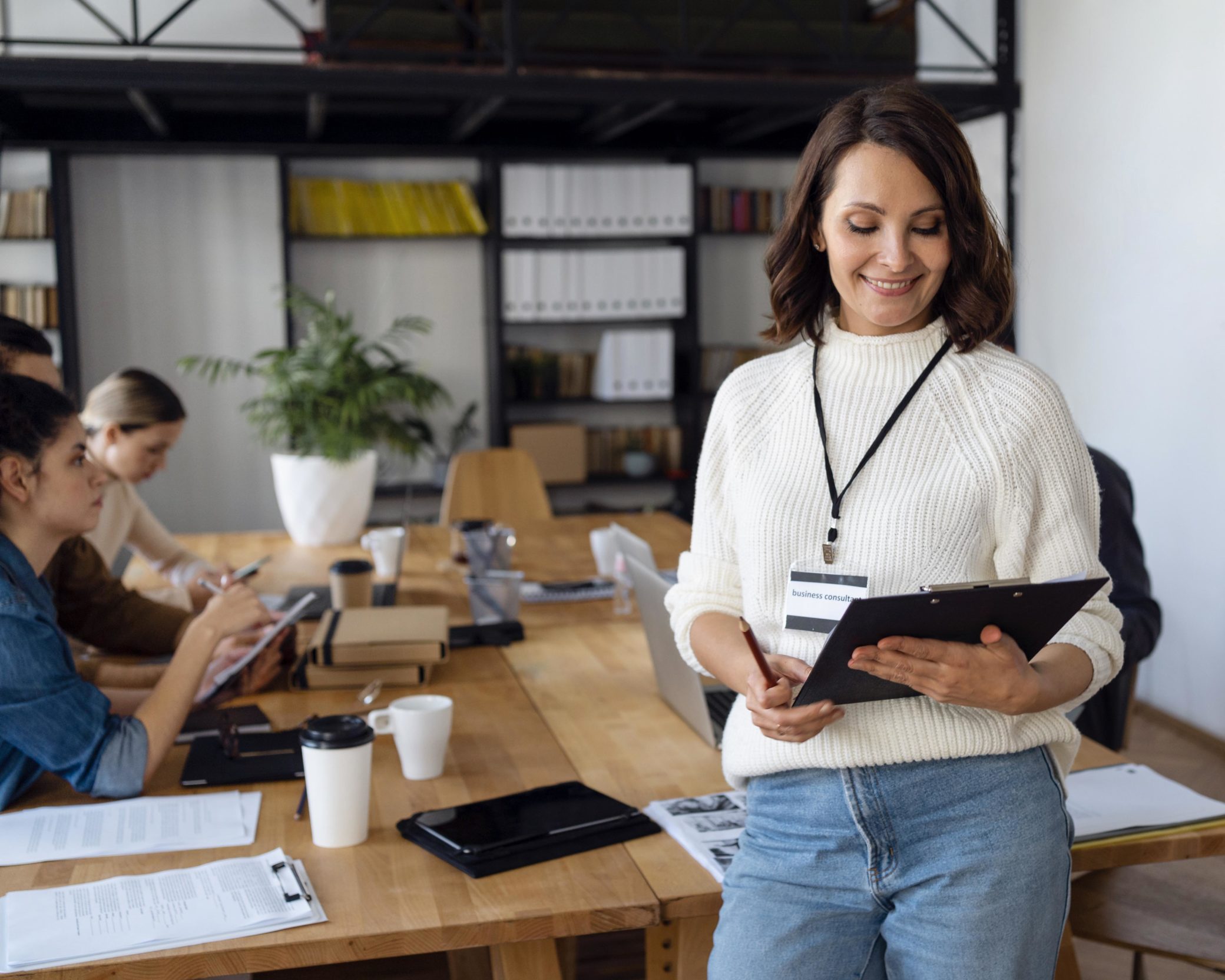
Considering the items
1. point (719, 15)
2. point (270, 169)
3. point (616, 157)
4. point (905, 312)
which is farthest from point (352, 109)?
point (905, 312)

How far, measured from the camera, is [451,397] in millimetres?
6250

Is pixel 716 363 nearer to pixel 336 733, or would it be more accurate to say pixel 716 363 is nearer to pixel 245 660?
pixel 245 660

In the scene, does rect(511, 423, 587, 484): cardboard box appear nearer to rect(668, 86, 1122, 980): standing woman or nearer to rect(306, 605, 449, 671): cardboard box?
rect(306, 605, 449, 671): cardboard box

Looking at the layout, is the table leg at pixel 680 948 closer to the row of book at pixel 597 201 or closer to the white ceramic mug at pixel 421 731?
the white ceramic mug at pixel 421 731

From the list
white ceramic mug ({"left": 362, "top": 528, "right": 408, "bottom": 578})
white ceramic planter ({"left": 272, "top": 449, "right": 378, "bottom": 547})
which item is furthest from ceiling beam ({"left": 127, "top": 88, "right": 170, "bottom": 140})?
white ceramic mug ({"left": 362, "top": 528, "right": 408, "bottom": 578})

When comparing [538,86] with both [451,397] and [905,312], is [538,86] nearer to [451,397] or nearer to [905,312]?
[451,397]

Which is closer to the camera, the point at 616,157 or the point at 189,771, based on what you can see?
the point at 189,771

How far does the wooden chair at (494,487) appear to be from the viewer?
171 inches

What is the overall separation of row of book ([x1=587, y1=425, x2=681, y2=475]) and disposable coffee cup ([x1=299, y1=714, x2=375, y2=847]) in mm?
4918

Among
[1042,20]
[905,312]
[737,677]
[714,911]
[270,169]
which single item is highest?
[1042,20]

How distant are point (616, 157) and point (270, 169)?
5.71 ft

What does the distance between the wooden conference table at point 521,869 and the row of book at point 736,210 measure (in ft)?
13.6

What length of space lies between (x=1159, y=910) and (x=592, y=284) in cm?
473

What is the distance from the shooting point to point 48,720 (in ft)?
5.10
